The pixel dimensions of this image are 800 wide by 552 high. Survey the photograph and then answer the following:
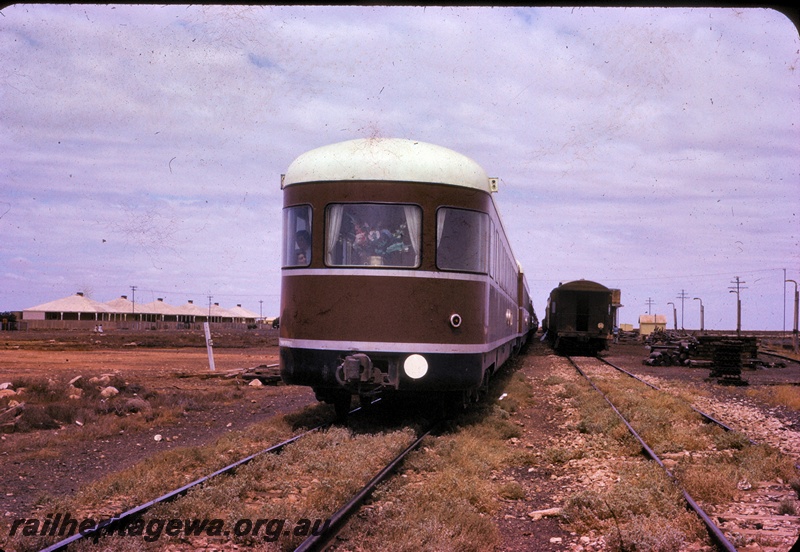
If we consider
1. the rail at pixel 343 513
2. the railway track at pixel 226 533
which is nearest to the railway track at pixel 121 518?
the railway track at pixel 226 533

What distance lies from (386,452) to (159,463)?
7.36ft

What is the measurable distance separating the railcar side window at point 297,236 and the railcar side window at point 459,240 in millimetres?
1613

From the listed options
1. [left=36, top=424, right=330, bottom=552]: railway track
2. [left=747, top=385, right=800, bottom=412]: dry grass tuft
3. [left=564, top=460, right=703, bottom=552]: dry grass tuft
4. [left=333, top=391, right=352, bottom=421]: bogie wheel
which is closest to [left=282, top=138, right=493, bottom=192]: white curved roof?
[left=333, top=391, right=352, bottom=421]: bogie wheel

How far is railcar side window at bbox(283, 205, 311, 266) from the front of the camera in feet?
28.2

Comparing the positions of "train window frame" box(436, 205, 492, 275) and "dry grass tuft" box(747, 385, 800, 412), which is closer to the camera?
"train window frame" box(436, 205, 492, 275)

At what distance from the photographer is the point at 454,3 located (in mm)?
2535

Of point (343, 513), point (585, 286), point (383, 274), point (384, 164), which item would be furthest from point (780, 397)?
point (585, 286)

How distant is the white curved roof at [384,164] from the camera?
8.39 meters

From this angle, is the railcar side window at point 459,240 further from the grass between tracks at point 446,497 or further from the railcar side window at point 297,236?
the grass between tracks at point 446,497

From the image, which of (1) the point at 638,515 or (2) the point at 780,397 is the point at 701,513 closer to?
(1) the point at 638,515

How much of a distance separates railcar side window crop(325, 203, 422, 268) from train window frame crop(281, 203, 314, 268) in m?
0.35

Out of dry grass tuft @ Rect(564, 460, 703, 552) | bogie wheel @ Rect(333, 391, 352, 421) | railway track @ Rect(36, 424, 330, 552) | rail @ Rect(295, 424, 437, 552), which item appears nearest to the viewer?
railway track @ Rect(36, 424, 330, 552)

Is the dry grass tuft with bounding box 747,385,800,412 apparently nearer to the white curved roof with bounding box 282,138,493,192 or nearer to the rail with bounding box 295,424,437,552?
the white curved roof with bounding box 282,138,493,192

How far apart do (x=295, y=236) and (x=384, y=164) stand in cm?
147
